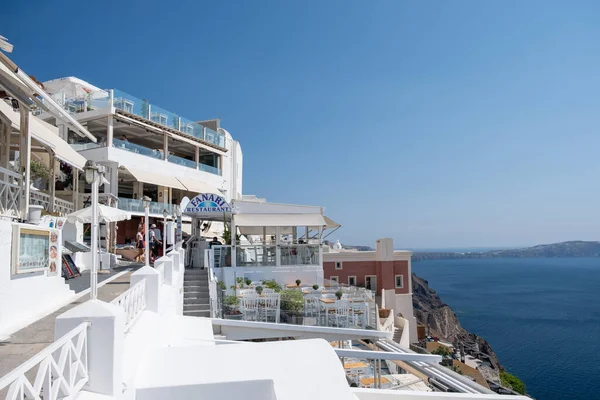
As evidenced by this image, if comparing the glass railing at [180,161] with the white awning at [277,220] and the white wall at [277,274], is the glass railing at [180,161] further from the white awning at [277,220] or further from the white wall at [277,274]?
the white wall at [277,274]

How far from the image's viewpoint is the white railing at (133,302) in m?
5.10

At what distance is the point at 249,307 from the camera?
14.2 meters

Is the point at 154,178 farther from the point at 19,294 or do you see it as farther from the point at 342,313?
the point at 19,294

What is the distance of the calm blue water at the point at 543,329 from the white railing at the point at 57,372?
160 ft

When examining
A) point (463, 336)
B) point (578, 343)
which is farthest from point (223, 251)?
point (578, 343)

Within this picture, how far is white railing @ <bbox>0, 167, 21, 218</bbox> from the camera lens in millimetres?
10298

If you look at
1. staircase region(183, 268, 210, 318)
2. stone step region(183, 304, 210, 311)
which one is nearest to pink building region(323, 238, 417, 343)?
staircase region(183, 268, 210, 318)

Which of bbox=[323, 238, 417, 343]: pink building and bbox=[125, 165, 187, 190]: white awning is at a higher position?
bbox=[125, 165, 187, 190]: white awning

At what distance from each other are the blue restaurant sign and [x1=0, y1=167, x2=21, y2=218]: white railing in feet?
23.9

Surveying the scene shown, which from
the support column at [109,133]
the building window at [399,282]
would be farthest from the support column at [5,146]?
the building window at [399,282]

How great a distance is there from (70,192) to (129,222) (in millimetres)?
5149

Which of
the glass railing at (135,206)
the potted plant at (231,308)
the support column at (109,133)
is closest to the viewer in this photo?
the potted plant at (231,308)

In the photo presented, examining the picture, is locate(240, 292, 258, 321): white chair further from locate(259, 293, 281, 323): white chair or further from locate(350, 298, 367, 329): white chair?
locate(350, 298, 367, 329): white chair

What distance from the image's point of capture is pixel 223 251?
722 inches
